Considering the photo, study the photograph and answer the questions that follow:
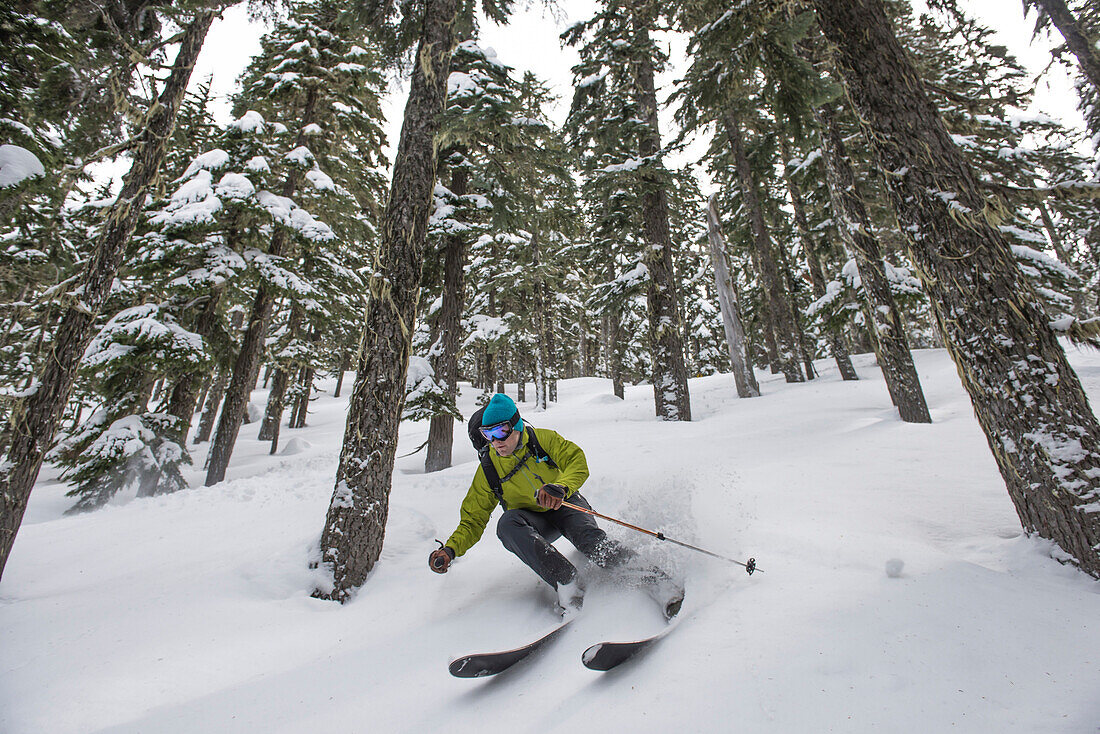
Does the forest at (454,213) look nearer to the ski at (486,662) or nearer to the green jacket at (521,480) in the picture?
the green jacket at (521,480)

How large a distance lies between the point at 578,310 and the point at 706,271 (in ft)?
33.0

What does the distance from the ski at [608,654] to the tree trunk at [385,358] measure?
110 inches

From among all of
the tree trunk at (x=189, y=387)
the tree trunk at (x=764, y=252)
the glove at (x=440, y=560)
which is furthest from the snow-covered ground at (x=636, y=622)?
the tree trunk at (x=764, y=252)

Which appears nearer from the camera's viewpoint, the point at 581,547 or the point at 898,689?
the point at 898,689

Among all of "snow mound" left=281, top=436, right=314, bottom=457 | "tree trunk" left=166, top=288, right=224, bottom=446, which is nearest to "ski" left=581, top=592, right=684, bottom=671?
"tree trunk" left=166, top=288, right=224, bottom=446

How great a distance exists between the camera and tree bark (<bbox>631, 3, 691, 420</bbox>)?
11.3 m

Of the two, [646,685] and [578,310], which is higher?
[578,310]

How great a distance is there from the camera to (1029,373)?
3.24m

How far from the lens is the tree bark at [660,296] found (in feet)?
37.0

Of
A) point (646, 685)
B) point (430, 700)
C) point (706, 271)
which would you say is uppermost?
point (706, 271)

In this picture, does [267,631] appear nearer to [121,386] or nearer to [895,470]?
[895,470]

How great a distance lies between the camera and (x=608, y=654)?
8.87 feet

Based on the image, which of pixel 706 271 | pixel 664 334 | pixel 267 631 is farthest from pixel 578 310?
pixel 267 631

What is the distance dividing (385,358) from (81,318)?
3.28 meters
